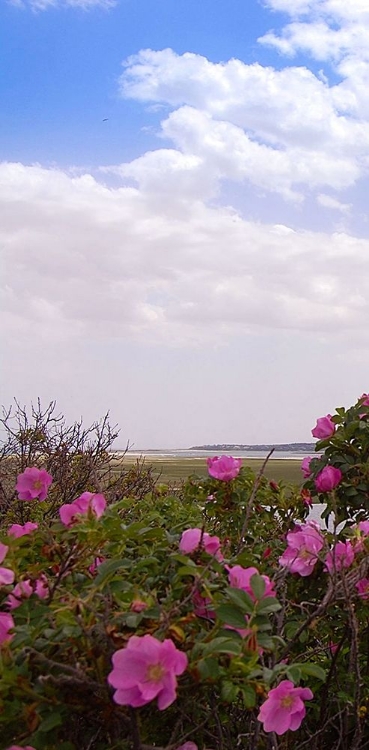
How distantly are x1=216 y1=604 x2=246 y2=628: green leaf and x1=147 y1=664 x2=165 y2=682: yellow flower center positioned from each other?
0.59 feet

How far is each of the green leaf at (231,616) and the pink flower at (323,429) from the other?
1597 mm

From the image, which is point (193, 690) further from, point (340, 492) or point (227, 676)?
point (340, 492)

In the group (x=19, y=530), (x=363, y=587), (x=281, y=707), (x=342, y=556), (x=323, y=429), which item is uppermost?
(x=323, y=429)

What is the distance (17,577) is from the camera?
1583mm

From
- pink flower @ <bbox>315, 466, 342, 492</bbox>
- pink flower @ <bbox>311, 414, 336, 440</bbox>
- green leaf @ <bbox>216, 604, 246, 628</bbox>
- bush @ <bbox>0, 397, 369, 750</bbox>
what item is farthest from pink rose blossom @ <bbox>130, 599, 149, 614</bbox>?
pink flower @ <bbox>311, 414, 336, 440</bbox>

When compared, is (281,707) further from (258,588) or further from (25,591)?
(25,591)

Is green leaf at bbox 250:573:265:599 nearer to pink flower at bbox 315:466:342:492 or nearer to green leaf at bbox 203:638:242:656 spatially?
green leaf at bbox 203:638:242:656

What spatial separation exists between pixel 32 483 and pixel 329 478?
1.09m

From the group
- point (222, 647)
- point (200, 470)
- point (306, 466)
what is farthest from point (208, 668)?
point (200, 470)

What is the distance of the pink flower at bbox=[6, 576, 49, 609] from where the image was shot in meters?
1.54

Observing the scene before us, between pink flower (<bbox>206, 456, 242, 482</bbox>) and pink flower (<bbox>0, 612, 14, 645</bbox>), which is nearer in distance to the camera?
pink flower (<bbox>0, 612, 14, 645</bbox>)

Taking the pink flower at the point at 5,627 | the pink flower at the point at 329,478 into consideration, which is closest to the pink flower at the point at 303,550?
the pink flower at the point at 329,478

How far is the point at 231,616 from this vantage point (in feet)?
4.39

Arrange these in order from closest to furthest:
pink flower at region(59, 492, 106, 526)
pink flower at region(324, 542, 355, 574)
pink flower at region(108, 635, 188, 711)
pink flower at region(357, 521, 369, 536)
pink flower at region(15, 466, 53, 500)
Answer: pink flower at region(108, 635, 188, 711) < pink flower at region(59, 492, 106, 526) < pink flower at region(324, 542, 355, 574) < pink flower at region(357, 521, 369, 536) < pink flower at region(15, 466, 53, 500)
